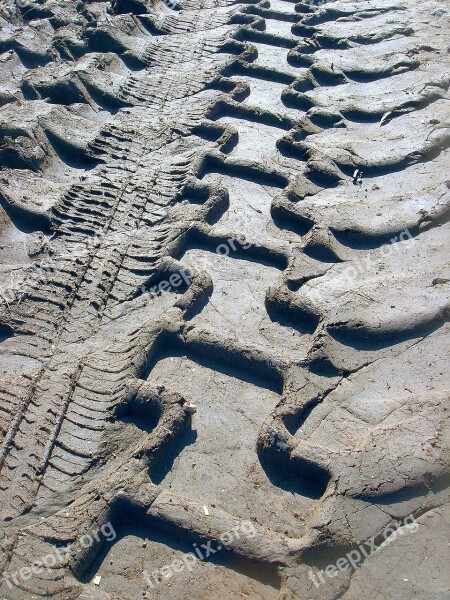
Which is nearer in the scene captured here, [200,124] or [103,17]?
[200,124]

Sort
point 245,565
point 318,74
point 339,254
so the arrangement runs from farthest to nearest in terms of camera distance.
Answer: point 318,74 → point 339,254 → point 245,565

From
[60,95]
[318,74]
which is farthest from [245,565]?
[318,74]

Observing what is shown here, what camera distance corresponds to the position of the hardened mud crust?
2.15m

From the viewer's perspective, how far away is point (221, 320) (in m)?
3.00

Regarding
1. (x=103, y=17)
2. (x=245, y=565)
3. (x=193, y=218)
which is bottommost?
(x=245, y=565)

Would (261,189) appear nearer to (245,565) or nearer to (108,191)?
(108,191)

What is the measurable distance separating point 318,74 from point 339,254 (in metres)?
2.28

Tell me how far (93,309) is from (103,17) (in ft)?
11.2

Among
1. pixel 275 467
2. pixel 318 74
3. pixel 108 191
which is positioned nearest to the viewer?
pixel 275 467

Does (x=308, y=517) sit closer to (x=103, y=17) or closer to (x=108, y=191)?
(x=108, y=191)

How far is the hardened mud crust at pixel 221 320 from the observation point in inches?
84.7

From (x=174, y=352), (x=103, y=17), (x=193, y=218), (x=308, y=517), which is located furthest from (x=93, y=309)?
(x=103, y=17)

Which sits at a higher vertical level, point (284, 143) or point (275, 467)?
point (284, 143)

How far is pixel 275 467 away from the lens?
242 centimetres
